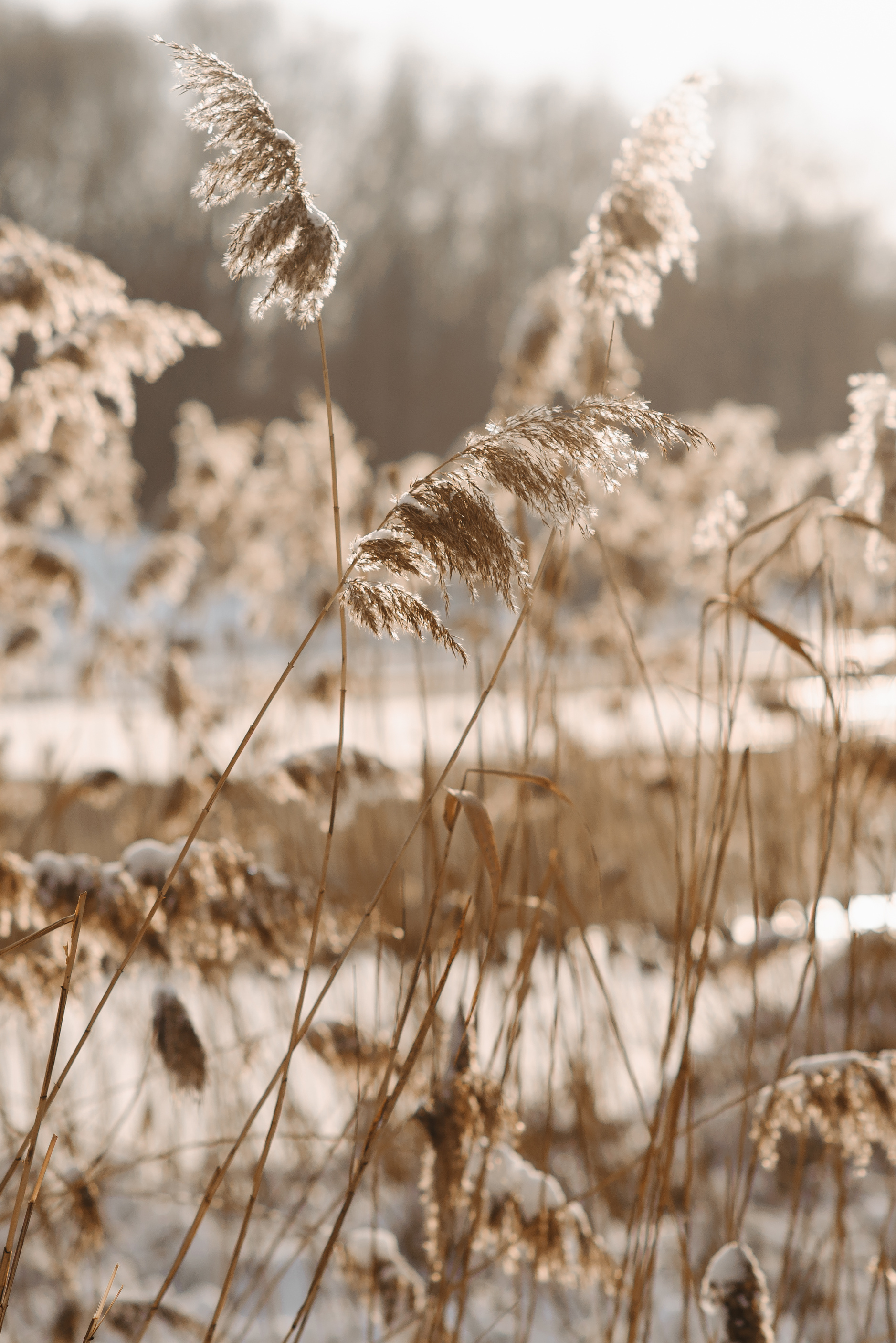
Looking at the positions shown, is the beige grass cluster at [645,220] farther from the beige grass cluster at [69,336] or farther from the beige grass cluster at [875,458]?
the beige grass cluster at [69,336]

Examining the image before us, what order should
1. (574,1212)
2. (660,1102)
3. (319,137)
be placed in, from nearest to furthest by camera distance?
(660,1102)
(574,1212)
(319,137)

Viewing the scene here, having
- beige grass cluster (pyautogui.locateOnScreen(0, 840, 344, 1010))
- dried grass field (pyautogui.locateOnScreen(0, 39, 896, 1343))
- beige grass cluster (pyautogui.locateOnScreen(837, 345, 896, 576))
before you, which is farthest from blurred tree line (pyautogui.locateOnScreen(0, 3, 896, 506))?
beige grass cluster (pyautogui.locateOnScreen(0, 840, 344, 1010))

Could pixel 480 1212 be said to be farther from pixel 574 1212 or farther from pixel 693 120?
pixel 693 120

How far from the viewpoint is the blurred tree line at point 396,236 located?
1714cm

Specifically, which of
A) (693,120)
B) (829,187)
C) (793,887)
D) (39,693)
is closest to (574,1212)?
(693,120)

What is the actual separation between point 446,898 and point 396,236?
21720 mm

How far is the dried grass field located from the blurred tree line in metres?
12.8

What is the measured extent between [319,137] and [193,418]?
18533mm

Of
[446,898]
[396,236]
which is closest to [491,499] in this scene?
[446,898]

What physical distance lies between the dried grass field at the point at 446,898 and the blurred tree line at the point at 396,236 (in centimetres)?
1281

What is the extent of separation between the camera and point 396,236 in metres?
21.2

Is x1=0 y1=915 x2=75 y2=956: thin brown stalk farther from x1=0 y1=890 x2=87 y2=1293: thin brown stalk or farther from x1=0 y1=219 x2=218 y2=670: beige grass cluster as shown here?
x1=0 y1=219 x2=218 y2=670: beige grass cluster

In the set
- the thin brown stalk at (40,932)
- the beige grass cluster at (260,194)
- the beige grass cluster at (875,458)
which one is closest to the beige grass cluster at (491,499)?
the beige grass cluster at (260,194)

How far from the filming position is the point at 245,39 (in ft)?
59.6
